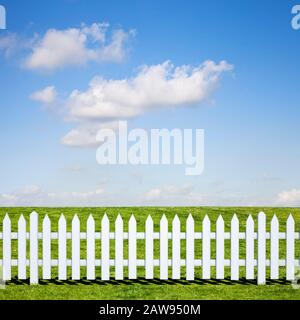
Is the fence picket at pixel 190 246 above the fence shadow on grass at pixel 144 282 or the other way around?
above

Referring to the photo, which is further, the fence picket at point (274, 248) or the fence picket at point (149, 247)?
the fence picket at point (274, 248)

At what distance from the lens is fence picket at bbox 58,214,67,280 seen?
8.90 m

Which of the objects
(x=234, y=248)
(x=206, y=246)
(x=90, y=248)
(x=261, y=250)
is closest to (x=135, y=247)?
(x=90, y=248)

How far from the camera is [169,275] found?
31.1 ft

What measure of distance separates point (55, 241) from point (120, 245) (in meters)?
5.32

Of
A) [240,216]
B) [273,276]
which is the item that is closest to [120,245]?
[273,276]

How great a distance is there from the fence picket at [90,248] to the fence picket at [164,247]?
1292mm

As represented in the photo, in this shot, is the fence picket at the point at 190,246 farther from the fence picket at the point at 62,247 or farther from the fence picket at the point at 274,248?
the fence picket at the point at 62,247

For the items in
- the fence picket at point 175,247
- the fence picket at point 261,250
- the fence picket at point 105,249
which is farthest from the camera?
the fence picket at point 261,250

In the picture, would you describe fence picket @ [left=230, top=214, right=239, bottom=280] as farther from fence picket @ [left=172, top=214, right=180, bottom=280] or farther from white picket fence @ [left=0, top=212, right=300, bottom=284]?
fence picket @ [left=172, top=214, right=180, bottom=280]

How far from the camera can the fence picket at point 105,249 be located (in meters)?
8.78

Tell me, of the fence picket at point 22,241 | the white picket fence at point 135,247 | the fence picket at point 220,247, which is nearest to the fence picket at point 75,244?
the white picket fence at point 135,247

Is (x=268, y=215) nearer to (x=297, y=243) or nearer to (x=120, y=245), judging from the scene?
(x=297, y=243)
